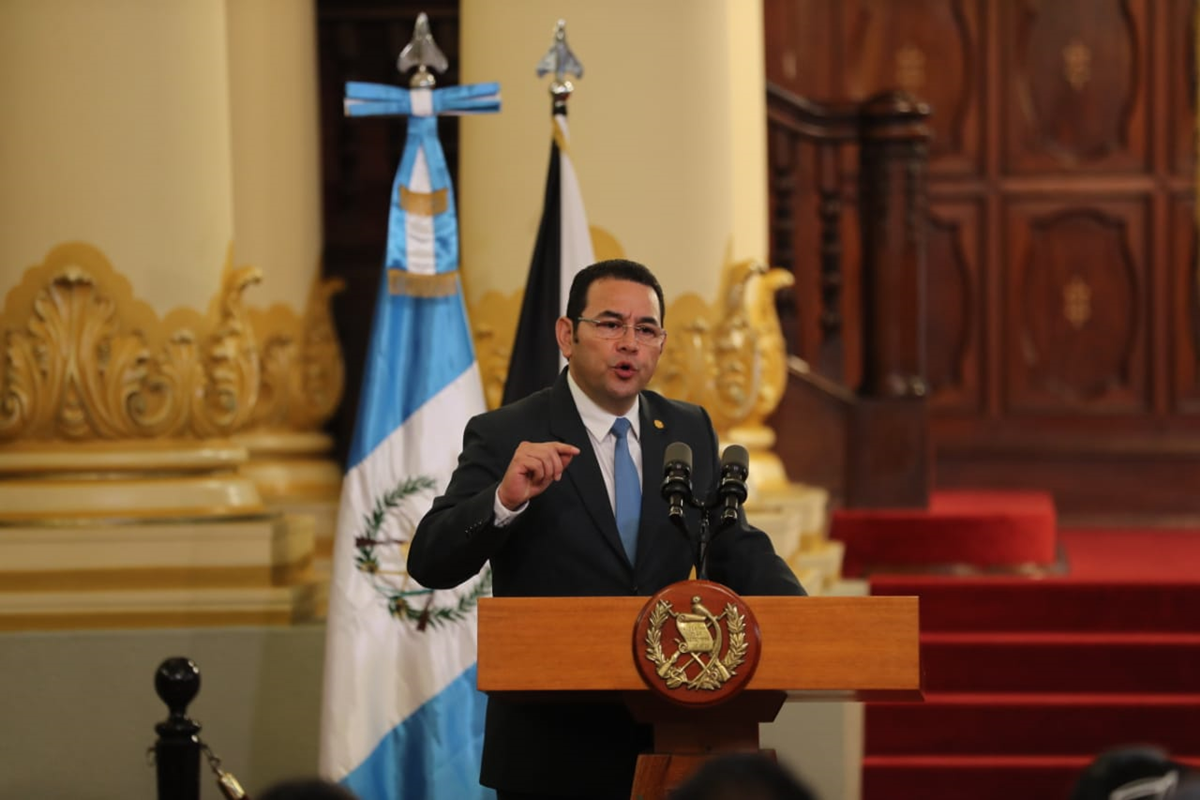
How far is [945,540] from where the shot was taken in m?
7.00

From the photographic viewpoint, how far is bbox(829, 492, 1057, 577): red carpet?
696 cm

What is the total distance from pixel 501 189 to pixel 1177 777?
3884 mm

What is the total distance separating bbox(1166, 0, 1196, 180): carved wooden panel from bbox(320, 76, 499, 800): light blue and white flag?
Answer: 5.54 metres

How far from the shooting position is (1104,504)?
9047mm

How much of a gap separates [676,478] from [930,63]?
6.90 metres

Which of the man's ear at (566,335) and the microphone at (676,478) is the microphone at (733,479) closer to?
the microphone at (676,478)

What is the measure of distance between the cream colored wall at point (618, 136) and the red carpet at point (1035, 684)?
1.60 metres

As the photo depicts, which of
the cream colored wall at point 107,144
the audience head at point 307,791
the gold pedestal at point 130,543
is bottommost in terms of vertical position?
the gold pedestal at point 130,543

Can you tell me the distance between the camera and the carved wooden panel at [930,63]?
9273 mm

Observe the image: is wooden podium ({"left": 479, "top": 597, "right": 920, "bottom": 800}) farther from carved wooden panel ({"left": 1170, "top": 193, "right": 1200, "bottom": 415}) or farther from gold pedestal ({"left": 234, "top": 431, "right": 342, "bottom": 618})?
carved wooden panel ({"left": 1170, "top": 193, "right": 1200, "bottom": 415})

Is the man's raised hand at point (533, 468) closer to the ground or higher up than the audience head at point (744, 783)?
higher up

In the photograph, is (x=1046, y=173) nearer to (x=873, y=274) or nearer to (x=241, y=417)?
(x=873, y=274)

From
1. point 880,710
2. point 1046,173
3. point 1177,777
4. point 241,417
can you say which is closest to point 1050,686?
point 880,710

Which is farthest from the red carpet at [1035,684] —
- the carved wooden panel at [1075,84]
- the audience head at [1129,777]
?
the audience head at [1129,777]
